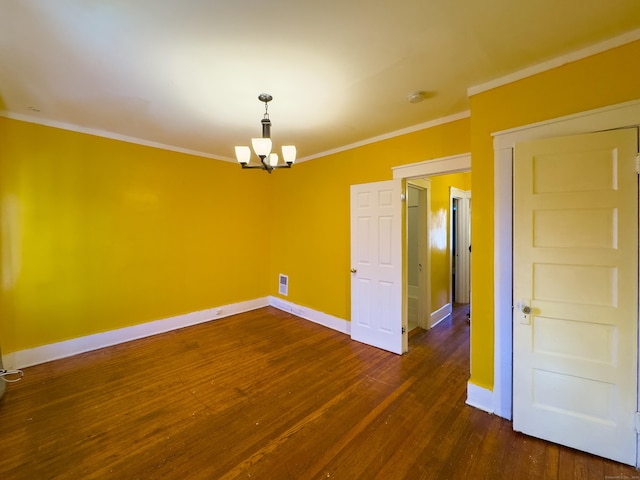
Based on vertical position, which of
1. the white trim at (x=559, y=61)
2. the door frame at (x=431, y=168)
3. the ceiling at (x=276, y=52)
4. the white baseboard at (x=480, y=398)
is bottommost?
the white baseboard at (x=480, y=398)

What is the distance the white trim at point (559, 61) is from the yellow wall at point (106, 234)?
3783mm

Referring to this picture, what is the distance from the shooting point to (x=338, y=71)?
2.03 m

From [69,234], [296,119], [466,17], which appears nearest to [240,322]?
[69,234]

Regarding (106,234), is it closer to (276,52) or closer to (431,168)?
(276,52)

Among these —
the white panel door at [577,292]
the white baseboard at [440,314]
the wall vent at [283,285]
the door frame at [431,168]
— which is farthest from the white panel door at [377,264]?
the wall vent at [283,285]

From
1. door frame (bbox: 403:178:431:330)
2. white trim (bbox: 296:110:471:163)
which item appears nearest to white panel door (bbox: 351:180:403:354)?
white trim (bbox: 296:110:471:163)

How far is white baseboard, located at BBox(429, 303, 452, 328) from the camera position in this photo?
13.5 feet

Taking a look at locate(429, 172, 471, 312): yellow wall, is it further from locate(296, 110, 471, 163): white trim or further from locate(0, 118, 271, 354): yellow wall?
locate(0, 118, 271, 354): yellow wall

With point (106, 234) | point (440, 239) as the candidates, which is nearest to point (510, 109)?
point (440, 239)

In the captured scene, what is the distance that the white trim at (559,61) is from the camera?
166cm

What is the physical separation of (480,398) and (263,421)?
1817mm

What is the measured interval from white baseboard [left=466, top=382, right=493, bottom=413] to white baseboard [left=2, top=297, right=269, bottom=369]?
3678 mm

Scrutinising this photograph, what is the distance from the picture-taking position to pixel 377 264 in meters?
3.43

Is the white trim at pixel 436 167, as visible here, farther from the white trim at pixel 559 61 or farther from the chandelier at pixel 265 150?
the chandelier at pixel 265 150
